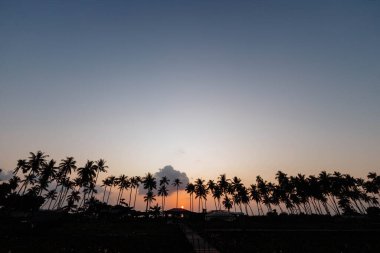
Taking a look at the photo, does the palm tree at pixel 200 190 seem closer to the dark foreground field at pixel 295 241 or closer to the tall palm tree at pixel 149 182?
the tall palm tree at pixel 149 182

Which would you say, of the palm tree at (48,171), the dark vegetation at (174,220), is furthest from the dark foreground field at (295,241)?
the palm tree at (48,171)

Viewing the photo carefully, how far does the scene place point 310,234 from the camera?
33281 millimetres

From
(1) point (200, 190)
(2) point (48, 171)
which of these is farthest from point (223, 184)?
(2) point (48, 171)

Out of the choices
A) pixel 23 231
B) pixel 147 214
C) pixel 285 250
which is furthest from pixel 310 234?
pixel 147 214

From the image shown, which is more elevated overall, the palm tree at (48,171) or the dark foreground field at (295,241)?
the palm tree at (48,171)

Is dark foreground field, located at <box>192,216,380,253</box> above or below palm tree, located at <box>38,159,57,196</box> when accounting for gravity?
below

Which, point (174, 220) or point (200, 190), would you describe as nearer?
point (174, 220)

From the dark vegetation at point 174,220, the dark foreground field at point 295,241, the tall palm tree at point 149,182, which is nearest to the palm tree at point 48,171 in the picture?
the dark vegetation at point 174,220

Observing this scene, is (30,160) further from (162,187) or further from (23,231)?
(162,187)

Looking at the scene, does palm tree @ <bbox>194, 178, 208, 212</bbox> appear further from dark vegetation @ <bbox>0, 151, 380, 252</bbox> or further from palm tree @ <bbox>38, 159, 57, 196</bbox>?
palm tree @ <bbox>38, 159, 57, 196</bbox>

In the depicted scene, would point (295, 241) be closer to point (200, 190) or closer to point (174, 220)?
point (174, 220)

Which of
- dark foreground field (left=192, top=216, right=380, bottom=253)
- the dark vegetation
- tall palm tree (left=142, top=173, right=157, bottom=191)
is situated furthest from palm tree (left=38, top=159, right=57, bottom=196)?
dark foreground field (left=192, top=216, right=380, bottom=253)

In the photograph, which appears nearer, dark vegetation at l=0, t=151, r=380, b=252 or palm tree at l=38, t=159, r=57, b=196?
dark vegetation at l=0, t=151, r=380, b=252

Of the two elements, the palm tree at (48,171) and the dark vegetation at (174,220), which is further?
the palm tree at (48,171)
